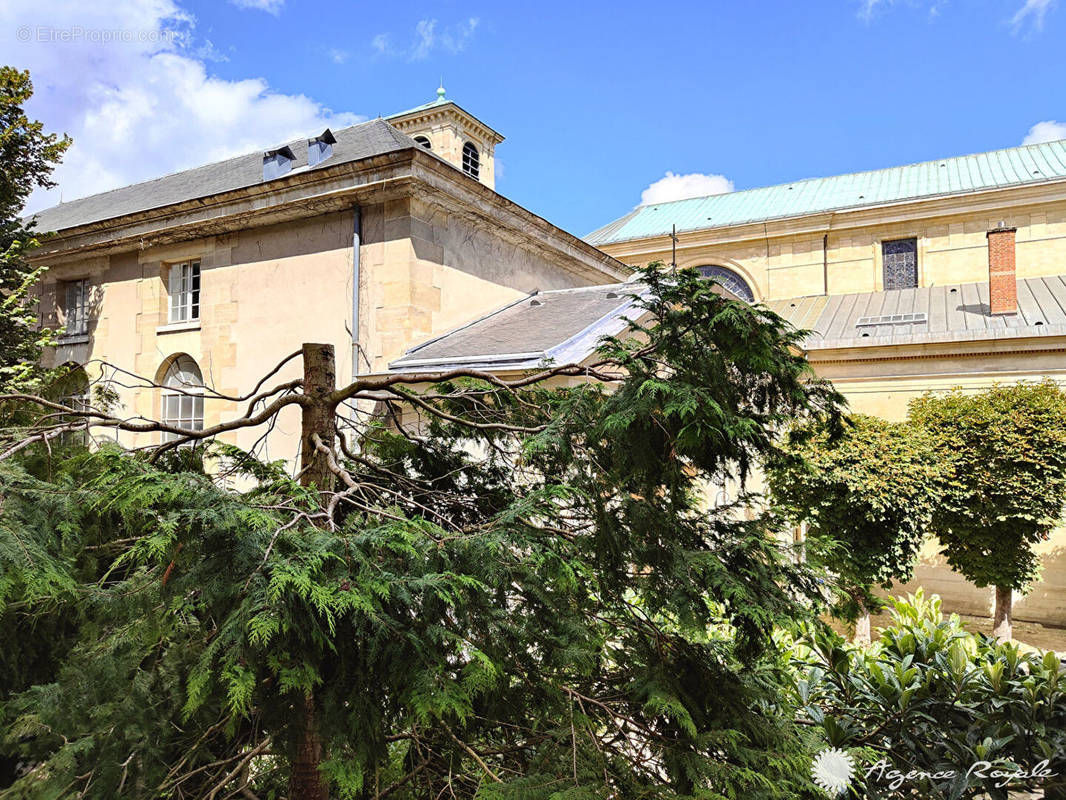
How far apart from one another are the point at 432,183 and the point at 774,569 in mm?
7811

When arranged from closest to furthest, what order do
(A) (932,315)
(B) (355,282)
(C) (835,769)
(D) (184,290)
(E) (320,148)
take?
(C) (835,769) < (B) (355,282) < (E) (320,148) < (D) (184,290) < (A) (932,315)

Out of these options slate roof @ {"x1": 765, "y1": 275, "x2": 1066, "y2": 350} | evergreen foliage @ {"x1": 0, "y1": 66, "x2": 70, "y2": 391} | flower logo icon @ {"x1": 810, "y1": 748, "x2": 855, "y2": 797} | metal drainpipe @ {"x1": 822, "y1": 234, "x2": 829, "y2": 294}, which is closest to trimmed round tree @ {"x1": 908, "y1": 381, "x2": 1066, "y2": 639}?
slate roof @ {"x1": 765, "y1": 275, "x2": 1066, "y2": 350}

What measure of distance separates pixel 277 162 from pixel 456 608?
1126 cm

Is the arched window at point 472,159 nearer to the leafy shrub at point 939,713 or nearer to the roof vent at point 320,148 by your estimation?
the roof vent at point 320,148

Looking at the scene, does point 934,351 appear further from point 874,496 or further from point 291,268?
point 291,268

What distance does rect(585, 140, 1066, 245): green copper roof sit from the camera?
2012cm

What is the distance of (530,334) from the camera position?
8602mm

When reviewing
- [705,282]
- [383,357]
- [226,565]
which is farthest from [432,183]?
[226,565]

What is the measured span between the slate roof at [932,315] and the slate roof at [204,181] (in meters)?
9.42

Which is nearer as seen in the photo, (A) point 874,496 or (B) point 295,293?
(B) point 295,293

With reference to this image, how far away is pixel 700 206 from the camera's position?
25.5 metres

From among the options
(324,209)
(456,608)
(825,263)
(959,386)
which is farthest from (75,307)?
(825,263)

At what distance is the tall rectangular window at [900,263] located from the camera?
66.5ft

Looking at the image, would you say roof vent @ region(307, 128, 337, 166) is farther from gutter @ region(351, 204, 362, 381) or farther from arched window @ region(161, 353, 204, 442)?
arched window @ region(161, 353, 204, 442)
